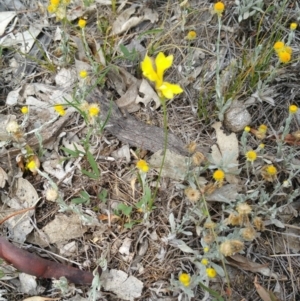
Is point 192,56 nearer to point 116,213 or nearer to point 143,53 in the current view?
point 143,53

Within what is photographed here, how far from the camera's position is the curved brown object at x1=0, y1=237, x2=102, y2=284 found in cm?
189

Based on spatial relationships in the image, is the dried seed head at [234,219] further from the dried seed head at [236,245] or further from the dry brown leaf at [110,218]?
the dry brown leaf at [110,218]

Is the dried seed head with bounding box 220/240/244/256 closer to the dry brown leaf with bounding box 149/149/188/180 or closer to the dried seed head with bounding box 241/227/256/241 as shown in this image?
the dried seed head with bounding box 241/227/256/241

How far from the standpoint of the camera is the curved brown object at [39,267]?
6.19 ft

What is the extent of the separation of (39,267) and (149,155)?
2.36 ft

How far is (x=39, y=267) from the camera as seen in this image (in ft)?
6.19

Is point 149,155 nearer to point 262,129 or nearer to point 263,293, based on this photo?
point 262,129

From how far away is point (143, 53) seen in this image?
2.38 meters

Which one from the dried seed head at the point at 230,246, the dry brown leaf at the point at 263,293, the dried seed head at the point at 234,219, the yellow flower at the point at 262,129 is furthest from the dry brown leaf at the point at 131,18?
the dry brown leaf at the point at 263,293

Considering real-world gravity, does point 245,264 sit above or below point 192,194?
below

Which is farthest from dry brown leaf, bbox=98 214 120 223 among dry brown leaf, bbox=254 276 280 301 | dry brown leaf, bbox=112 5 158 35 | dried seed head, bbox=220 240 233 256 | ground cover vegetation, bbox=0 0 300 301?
dry brown leaf, bbox=112 5 158 35

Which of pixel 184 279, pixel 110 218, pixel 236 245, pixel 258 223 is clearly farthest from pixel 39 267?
pixel 258 223

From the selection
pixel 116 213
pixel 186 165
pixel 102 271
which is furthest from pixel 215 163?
pixel 102 271

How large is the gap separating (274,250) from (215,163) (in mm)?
466
